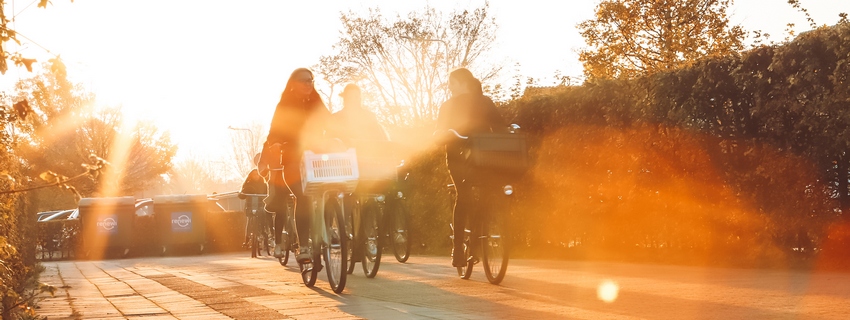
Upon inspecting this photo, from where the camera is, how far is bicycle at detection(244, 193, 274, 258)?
17.8 meters

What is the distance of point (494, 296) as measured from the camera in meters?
7.79

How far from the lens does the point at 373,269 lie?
10.2 meters

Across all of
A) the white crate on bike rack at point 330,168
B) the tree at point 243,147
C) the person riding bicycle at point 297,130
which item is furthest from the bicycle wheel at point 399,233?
the tree at point 243,147

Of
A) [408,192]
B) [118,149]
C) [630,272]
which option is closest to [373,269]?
[630,272]

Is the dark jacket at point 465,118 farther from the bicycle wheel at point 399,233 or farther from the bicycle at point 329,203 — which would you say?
the bicycle wheel at point 399,233

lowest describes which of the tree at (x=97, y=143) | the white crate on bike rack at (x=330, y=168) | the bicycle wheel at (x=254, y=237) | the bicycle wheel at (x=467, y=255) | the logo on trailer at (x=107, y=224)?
the bicycle wheel at (x=467, y=255)

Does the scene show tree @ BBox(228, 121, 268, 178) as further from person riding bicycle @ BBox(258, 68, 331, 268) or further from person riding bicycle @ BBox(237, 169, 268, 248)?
person riding bicycle @ BBox(258, 68, 331, 268)

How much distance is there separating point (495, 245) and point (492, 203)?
36 centimetres

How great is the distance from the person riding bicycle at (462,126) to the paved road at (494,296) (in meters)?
0.57

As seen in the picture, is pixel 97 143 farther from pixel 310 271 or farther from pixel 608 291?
pixel 608 291

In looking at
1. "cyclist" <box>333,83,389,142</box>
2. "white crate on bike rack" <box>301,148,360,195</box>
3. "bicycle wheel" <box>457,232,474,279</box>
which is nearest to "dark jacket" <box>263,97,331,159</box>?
"white crate on bike rack" <box>301,148,360,195</box>

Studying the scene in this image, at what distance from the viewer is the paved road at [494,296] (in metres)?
6.46

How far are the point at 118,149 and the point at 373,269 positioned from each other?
53174 mm

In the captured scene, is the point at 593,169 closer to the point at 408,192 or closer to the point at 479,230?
the point at 479,230
